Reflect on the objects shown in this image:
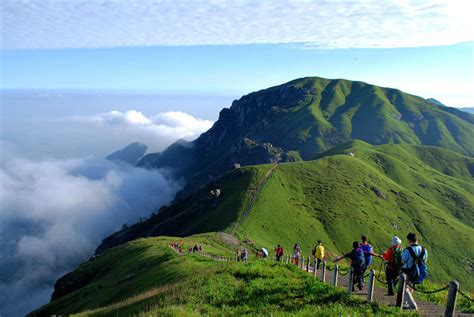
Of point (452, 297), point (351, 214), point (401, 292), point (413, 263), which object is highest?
point (413, 263)

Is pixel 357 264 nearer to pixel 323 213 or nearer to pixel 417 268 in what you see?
pixel 417 268

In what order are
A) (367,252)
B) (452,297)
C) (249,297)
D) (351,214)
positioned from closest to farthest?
(452,297) < (249,297) < (367,252) < (351,214)

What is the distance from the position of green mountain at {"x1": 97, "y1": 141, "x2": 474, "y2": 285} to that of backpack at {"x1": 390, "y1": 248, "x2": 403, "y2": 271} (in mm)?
73131

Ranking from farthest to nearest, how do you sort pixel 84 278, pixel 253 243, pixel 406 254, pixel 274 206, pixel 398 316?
pixel 274 206, pixel 253 243, pixel 84 278, pixel 406 254, pixel 398 316

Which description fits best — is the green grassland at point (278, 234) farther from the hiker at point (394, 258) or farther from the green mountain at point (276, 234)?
the hiker at point (394, 258)

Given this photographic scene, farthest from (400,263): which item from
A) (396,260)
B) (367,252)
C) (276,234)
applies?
(276,234)

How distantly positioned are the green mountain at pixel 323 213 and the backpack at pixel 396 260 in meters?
73.1

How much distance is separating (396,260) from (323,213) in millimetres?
110923

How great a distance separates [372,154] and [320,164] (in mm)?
58256

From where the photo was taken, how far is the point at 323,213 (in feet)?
411

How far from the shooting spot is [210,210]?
123 meters

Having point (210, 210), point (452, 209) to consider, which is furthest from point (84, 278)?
point (452, 209)

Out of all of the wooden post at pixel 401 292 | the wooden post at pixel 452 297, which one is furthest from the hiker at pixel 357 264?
the wooden post at pixel 452 297

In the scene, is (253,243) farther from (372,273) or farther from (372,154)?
(372,154)
